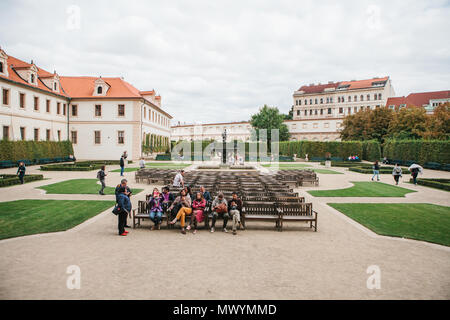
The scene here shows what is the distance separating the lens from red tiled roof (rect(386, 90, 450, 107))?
79.3 m

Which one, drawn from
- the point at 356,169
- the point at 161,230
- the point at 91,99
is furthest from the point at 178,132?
the point at 161,230

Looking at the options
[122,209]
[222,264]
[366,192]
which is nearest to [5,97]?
[122,209]

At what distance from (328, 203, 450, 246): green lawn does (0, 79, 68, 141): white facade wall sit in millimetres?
35422

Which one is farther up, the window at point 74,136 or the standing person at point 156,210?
the window at point 74,136

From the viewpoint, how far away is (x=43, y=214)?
10234 mm

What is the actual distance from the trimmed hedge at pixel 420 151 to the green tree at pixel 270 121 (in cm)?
3542

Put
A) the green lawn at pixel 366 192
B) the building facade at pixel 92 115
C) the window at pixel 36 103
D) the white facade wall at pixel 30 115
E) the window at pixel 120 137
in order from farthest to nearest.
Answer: the window at pixel 120 137
the building facade at pixel 92 115
the window at pixel 36 103
the white facade wall at pixel 30 115
the green lawn at pixel 366 192

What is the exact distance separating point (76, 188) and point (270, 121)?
62095 millimetres

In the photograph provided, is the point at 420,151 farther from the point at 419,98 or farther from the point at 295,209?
the point at 419,98

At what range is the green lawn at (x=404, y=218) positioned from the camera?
8.38 m

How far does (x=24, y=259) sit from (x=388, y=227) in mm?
10578

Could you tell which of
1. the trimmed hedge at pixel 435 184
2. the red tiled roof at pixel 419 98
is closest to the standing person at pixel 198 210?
the trimmed hedge at pixel 435 184

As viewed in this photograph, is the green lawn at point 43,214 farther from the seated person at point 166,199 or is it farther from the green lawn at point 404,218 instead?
the green lawn at point 404,218
